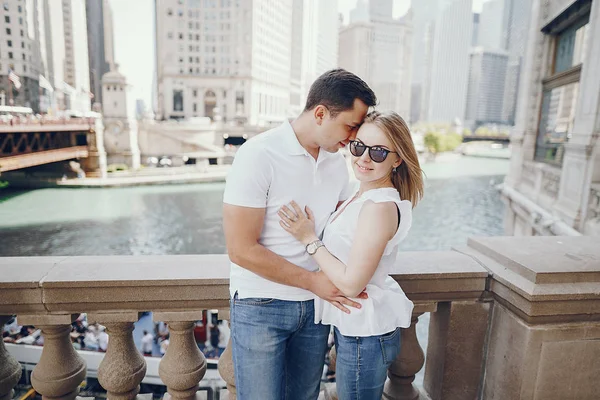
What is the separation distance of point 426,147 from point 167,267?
87.5 meters

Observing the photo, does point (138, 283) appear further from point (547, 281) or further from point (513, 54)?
point (513, 54)

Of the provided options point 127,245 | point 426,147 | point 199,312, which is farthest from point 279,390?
point 426,147

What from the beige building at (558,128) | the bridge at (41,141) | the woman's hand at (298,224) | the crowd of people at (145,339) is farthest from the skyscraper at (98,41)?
the woman's hand at (298,224)

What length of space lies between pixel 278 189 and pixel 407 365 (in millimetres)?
1416

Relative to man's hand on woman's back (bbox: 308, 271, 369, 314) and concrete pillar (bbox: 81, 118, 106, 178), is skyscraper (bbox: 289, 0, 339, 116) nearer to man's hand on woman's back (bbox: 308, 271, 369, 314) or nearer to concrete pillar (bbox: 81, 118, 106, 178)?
Result: concrete pillar (bbox: 81, 118, 106, 178)

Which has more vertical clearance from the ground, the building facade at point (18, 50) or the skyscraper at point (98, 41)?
the skyscraper at point (98, 41)

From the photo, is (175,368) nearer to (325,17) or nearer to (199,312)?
(199,312)

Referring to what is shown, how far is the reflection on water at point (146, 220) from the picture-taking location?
3120 cm

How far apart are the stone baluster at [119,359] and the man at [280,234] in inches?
26.2

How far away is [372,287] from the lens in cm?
212

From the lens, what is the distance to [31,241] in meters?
31.4

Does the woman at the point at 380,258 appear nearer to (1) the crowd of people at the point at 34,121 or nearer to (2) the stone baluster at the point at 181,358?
(2) the stone baluster at the point at 181,358

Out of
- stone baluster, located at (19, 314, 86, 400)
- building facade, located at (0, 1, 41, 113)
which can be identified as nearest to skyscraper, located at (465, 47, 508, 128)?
building facade, located at (0, 1, 41, 113)

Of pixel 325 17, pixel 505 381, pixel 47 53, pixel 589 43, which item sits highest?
pixel 325 17
